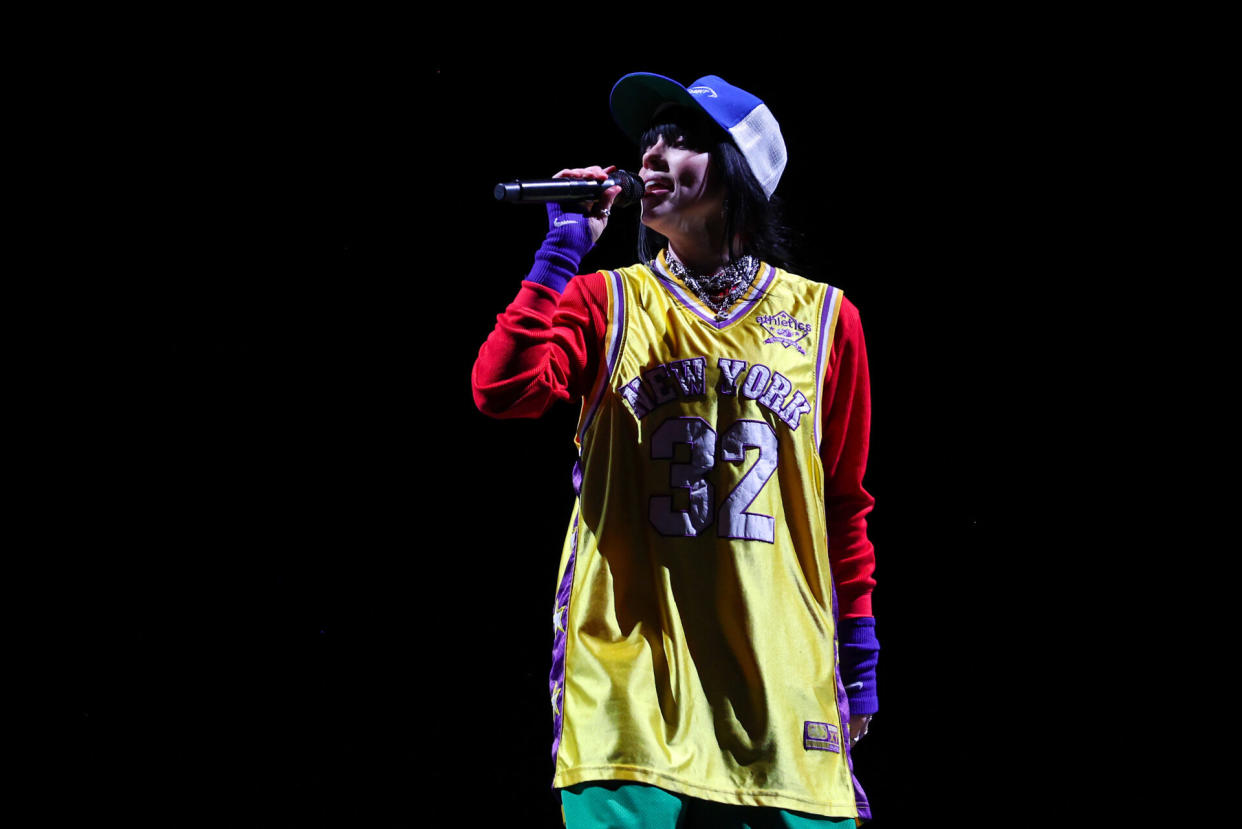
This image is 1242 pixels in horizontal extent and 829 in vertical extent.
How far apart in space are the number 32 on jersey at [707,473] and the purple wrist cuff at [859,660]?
0.21m

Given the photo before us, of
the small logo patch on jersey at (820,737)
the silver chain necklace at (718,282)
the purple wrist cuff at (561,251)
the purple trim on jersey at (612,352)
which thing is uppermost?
the purple wrist cuff at (561,251)

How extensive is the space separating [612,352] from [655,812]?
582 millimetres

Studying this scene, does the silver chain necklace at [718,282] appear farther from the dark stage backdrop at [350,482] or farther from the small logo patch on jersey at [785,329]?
the dark stage backdrop at [350,482]

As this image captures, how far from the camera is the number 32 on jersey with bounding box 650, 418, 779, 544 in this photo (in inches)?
62.6

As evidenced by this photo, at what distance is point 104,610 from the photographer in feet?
7.34

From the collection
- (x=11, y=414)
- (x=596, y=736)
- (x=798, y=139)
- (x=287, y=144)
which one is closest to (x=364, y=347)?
(x=287, y=144)

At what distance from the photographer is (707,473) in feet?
5.29

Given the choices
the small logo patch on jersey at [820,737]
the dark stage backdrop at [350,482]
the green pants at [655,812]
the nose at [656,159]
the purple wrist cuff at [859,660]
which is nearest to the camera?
the green pants at [655,812]

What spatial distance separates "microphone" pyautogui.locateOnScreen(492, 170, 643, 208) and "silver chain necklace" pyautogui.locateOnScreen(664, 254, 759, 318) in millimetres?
125

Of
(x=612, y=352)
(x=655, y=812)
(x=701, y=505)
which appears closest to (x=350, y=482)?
(x=612, y=352)

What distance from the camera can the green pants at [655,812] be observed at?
1.45 meters

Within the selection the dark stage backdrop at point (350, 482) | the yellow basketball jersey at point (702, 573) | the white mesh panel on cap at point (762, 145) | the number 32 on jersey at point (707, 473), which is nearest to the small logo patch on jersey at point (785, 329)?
the yellow basketball jersey at point (702, 573)

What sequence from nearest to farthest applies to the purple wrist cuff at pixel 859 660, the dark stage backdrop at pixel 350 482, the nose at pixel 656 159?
1. the purple wrist cuff at pixel 859 660
2. the nose at pixel 656 159
3. the dark stage backdrop at pixel 350 482

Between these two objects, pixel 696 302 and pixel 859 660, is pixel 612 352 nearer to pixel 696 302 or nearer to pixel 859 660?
pixel 696 302
